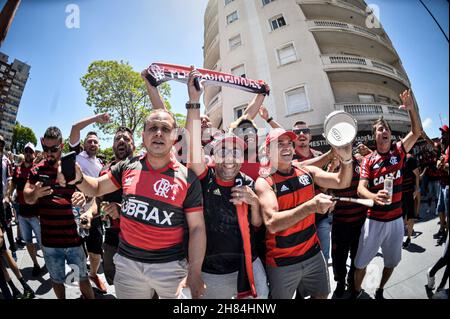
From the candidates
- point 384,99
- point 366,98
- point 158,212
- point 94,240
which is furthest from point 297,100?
point 94,240

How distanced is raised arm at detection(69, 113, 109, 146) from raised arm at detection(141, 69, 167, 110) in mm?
404

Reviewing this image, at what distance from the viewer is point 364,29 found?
154 cm

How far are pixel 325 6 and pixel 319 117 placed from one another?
1.04 meters

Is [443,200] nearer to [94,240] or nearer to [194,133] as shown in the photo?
[194,133]

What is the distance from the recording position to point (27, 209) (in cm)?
244

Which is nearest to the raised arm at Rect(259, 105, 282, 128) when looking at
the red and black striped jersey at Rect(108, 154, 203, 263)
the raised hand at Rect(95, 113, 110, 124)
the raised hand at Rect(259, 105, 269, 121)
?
the raised hand at Rect(259, 105, 269, 121)

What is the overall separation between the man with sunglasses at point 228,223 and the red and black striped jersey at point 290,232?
0.16 meters

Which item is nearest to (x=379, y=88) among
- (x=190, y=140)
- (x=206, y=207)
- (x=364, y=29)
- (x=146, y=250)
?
(x=364, y=29)

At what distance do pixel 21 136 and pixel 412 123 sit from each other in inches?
116

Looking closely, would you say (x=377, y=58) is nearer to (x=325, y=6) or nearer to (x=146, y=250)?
(x=325, y=6)

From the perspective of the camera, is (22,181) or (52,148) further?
(22,181)

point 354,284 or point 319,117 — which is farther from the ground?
point 319,117

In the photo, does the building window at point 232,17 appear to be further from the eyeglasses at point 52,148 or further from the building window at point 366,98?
the eyeglasses at point 52,148

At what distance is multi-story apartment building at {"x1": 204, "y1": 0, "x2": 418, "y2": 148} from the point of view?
1.45 m
